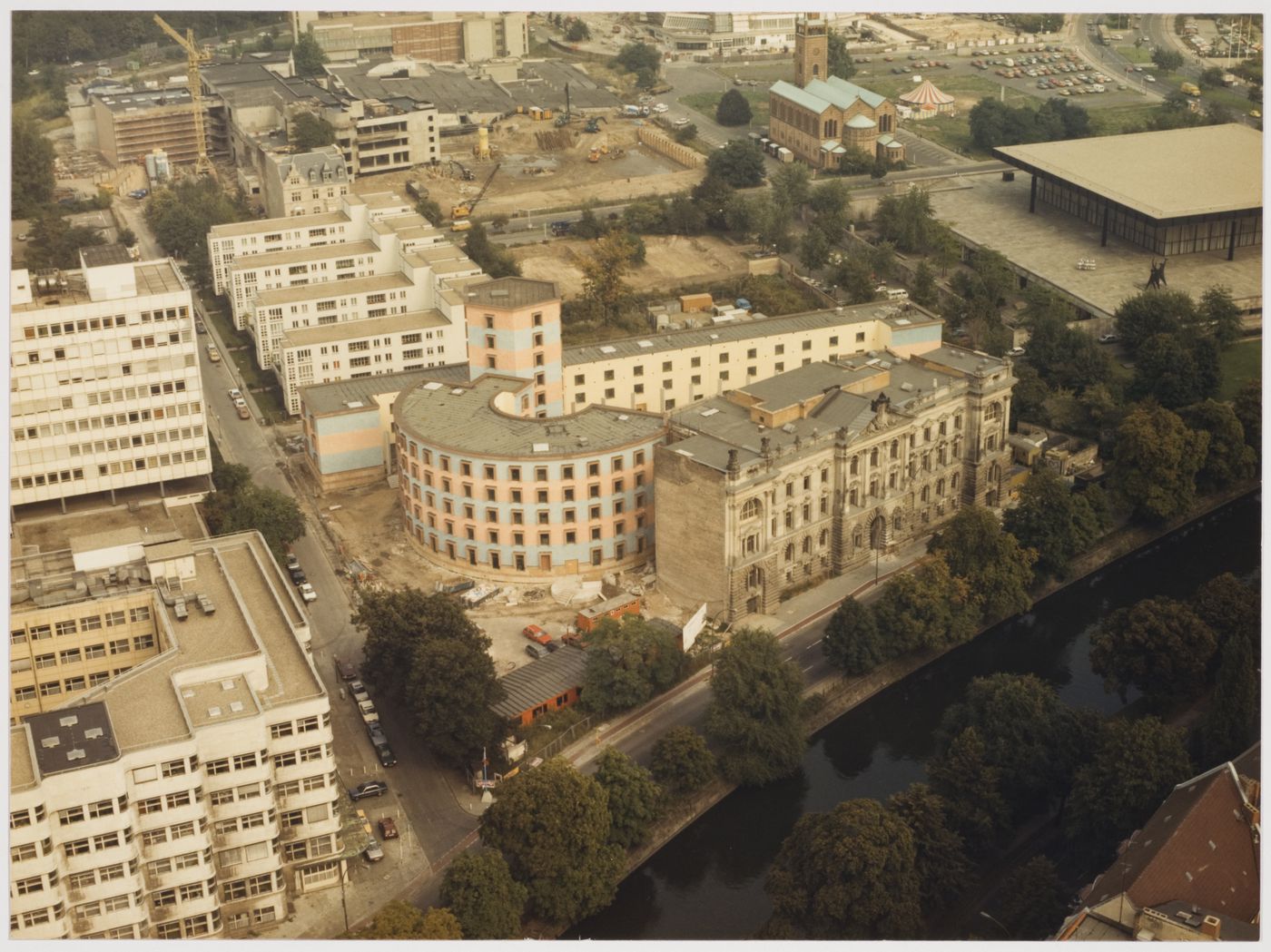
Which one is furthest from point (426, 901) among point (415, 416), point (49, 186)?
point (49, 186)

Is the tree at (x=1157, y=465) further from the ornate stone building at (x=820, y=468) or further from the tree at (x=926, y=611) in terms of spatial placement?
the tree at (x=926, y=611)

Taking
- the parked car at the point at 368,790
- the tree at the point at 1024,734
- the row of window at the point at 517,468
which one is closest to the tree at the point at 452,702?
the parked car at the point at 368,790

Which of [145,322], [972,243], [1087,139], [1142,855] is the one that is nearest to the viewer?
[1142,855]

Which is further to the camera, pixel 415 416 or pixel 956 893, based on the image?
pixel 415 416

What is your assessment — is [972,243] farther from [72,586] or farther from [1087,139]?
[72,586]

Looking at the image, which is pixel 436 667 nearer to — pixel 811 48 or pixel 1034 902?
pixel 1034 902

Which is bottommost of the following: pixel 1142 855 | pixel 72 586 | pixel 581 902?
pixel 581 902

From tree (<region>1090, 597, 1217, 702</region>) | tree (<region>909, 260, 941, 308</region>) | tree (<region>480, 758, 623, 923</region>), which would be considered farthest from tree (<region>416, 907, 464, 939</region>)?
tree (<region>909, 260, 941, 308</region>)
